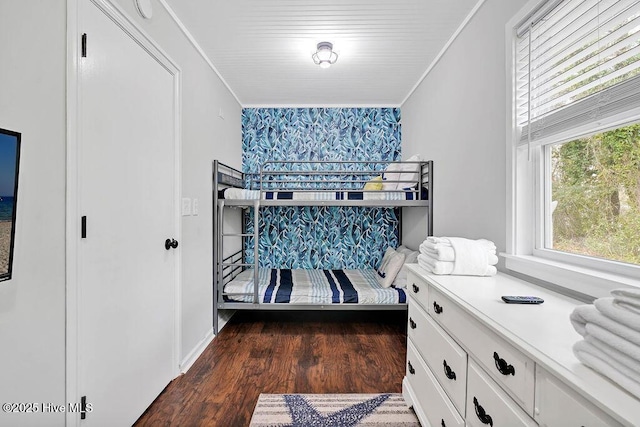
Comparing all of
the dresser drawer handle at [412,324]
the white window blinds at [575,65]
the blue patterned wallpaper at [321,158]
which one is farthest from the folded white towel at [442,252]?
the blue patterned wallpaper at [321,158]

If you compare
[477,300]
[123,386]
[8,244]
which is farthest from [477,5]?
[123,386]

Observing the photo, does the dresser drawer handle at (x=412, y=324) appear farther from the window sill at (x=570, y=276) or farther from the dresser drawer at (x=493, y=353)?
the window sill at (x=570, y=276)

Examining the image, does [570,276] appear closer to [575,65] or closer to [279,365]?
[575,65]

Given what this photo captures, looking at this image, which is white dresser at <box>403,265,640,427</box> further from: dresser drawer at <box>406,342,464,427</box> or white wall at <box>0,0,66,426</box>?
white wall at <box>0,0,66,426</box>

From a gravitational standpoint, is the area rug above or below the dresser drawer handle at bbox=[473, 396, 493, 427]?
below

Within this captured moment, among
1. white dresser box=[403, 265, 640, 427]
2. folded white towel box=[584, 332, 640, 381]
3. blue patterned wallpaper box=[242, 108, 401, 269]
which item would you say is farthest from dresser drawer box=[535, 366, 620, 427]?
blue patterned wallpaper box=[242, 108, 401, 269]

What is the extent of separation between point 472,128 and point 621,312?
170 cm

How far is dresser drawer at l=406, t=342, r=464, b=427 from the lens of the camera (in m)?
1.19

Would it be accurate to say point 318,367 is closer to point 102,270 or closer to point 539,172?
point 102,270

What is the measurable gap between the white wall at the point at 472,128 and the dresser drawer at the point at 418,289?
53 cm

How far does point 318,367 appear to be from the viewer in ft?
7.30

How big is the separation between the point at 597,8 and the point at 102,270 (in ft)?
7.79

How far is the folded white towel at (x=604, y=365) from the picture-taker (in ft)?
1.86

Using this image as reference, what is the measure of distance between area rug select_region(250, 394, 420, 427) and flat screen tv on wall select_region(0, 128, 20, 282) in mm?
1376
